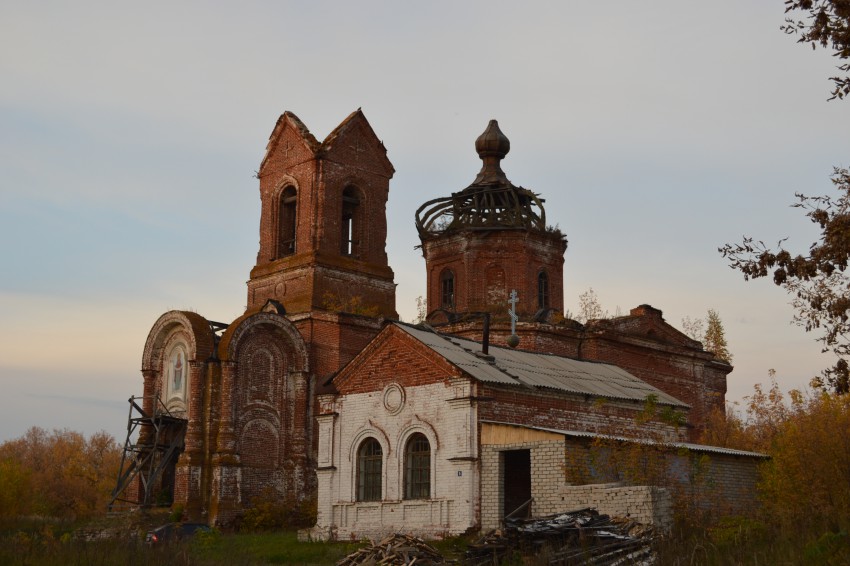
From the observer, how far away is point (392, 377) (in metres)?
22.4

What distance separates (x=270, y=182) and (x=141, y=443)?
925cm

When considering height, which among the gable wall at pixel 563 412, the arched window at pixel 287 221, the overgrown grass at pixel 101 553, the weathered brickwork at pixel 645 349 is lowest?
the overgrown grass at pixel 101 553

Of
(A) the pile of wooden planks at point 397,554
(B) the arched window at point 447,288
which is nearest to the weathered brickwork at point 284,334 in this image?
(B) the arched window at point 447,288

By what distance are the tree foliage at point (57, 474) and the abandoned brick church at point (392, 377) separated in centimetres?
519

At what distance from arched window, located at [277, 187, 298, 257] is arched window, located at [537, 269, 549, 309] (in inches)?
331

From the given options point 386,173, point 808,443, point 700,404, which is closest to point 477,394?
point 808,443

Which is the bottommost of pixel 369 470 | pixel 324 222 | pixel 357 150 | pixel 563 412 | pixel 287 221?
pixel 369 470

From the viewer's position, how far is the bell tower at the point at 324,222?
3122 centimetres

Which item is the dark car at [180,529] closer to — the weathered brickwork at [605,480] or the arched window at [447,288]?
the weathered brickwork at [605,480]

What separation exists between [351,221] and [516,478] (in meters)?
13.3

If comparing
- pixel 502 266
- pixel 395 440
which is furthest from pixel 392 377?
pixel 502 266

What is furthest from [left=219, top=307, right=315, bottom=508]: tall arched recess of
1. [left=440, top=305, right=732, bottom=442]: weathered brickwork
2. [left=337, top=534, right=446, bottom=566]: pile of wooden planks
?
[left=337, top=534, right=446, bottom=566]: pile of wooden planks

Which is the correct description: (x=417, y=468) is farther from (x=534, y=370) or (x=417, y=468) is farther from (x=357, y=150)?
(x=357, y=150)

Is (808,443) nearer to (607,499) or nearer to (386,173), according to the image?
(607,499)
